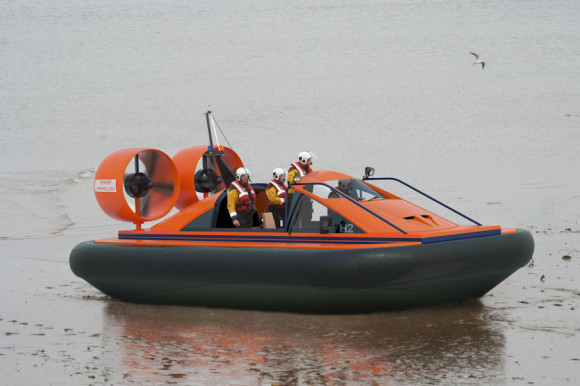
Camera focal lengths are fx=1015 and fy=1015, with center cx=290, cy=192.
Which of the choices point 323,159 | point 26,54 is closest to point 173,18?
point 26,54

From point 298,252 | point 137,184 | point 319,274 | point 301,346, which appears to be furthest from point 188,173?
point 301,346

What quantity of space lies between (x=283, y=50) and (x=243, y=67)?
4.81 metres

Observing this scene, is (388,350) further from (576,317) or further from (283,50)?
(283,50)

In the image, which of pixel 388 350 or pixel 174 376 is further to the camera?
pixel 388 350

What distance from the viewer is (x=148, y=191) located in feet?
32.3

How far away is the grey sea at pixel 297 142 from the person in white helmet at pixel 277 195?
3.55 feet

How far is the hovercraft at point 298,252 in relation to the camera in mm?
8078

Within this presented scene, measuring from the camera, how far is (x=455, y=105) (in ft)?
125

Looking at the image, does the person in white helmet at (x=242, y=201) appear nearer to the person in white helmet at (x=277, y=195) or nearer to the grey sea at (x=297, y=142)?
the person in white helmet at (x=277, y=195)

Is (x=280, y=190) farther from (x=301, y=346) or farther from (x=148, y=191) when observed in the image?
(x=301, y=346)

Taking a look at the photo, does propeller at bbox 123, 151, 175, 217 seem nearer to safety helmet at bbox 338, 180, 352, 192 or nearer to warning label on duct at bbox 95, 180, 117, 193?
warning label on duct at bbox 95, 180, 117, 193

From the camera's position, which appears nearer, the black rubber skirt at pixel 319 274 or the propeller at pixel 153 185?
the black rubber skirt at pixel 319 274

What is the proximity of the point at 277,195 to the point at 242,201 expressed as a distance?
0.36 m

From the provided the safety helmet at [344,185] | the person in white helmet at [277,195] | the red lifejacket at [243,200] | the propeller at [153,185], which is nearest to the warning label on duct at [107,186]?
the propeller at [153,185]
